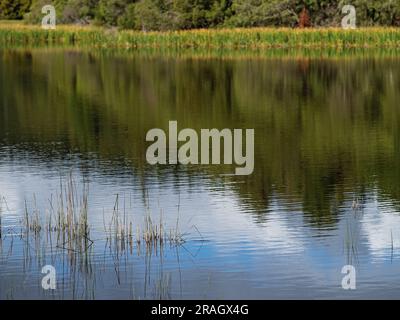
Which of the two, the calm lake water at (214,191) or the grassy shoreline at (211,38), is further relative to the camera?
the grassy shoreline at (211,38)

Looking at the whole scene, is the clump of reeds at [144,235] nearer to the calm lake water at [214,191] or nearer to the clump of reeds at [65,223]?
the calm lake water at [214,191]

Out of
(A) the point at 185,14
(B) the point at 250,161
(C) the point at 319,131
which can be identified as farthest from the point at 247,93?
(A) the point at 185,14

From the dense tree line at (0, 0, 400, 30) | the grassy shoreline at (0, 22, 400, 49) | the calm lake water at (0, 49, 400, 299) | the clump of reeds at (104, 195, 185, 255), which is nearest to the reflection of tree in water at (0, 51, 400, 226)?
the calm lake water at (0, 49, 400, 299)

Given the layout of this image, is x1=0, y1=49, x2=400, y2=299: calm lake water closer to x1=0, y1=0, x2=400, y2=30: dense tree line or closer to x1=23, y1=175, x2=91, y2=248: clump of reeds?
x1=23, y1=175, x2=91, y2=248: clump of reeds

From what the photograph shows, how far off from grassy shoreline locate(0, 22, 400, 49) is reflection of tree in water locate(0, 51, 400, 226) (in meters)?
7.57

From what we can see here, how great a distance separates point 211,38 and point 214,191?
45373 millimetres

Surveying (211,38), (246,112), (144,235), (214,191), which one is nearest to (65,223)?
(144,235)

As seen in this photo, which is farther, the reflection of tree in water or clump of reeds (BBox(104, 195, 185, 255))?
the reflection of tree in water

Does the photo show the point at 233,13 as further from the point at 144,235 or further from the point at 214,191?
the point at 144,235

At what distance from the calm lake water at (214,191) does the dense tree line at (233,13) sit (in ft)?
89.9

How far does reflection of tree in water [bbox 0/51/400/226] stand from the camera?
19641mm

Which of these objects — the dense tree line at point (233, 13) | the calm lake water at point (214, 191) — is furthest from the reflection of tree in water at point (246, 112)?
the dense tree line at point (233, 13)

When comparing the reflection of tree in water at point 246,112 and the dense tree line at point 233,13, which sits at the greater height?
the dense tree line at point 233,13

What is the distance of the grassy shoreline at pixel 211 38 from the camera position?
5903 cm
